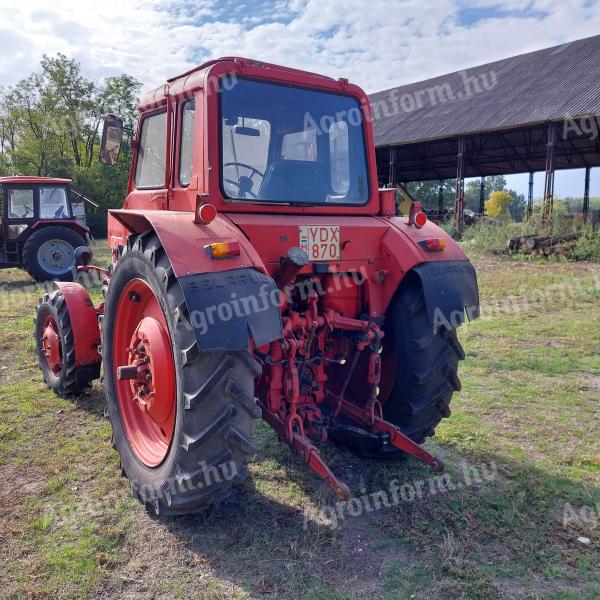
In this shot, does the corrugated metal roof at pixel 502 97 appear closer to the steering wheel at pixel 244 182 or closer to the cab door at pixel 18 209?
the cab door at pixel 18 209

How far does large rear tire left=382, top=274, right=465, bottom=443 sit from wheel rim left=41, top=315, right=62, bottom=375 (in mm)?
2903

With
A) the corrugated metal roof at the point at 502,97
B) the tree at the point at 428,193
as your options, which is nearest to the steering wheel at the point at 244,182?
the corrugated metal roof at the point at 502,97

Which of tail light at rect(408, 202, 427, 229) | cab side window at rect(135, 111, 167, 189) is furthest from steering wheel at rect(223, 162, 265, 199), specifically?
tail light at rect(408, 202, 427, 229)

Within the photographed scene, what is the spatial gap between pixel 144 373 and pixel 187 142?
138cm

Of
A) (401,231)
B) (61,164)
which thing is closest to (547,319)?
(401,231)

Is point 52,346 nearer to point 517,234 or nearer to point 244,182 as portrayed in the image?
point 244,182

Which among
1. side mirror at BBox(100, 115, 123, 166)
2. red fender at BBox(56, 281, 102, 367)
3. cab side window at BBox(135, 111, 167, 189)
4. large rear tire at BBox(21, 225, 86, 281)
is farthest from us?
large rear tire at BBox(21, 225, 86, 281)

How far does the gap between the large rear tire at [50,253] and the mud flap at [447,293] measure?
966cm

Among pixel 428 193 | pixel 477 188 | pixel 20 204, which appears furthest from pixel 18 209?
pixel 477 188

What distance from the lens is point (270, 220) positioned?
306 cm

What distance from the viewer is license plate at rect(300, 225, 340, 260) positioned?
123 inches

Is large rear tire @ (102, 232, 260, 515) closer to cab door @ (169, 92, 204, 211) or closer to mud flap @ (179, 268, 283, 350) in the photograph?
mud flap @ (179, 268, 283, 350)

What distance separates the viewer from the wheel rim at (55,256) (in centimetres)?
1142

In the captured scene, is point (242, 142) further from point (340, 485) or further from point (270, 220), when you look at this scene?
point (340, 485)
